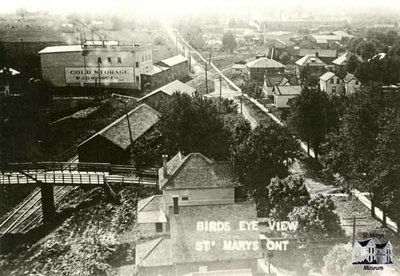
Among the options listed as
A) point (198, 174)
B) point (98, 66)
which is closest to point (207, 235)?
point (198, 174)

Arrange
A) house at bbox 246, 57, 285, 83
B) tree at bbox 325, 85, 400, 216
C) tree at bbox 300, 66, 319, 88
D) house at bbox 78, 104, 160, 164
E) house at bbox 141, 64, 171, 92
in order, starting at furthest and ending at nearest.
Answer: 1. house at bbox 246, 57, 285, 83
2. tree at bbox 300, 66, 319, 88
3. house at bbox 141, 64, 171, 92
4. house at bbox 78, 104, 160, 164
5. tree at bbox 325, 85, 400, 216

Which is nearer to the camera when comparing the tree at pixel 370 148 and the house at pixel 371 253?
the house at pixel 371 253

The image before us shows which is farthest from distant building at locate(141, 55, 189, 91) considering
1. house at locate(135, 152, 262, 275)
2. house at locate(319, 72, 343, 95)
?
house at locate(135, 152, 262, 275)

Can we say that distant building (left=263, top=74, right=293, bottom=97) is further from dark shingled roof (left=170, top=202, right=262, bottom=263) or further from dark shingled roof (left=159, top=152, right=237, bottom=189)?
dark shingled roof (left=170, top=202, right=262, bottom=263)

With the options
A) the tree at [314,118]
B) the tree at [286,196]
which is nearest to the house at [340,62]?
the tree at [314,118]

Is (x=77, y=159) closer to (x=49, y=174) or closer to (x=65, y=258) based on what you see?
(x=49, y=174)

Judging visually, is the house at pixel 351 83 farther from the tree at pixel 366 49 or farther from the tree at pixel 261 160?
the tree at pixel 261 160
